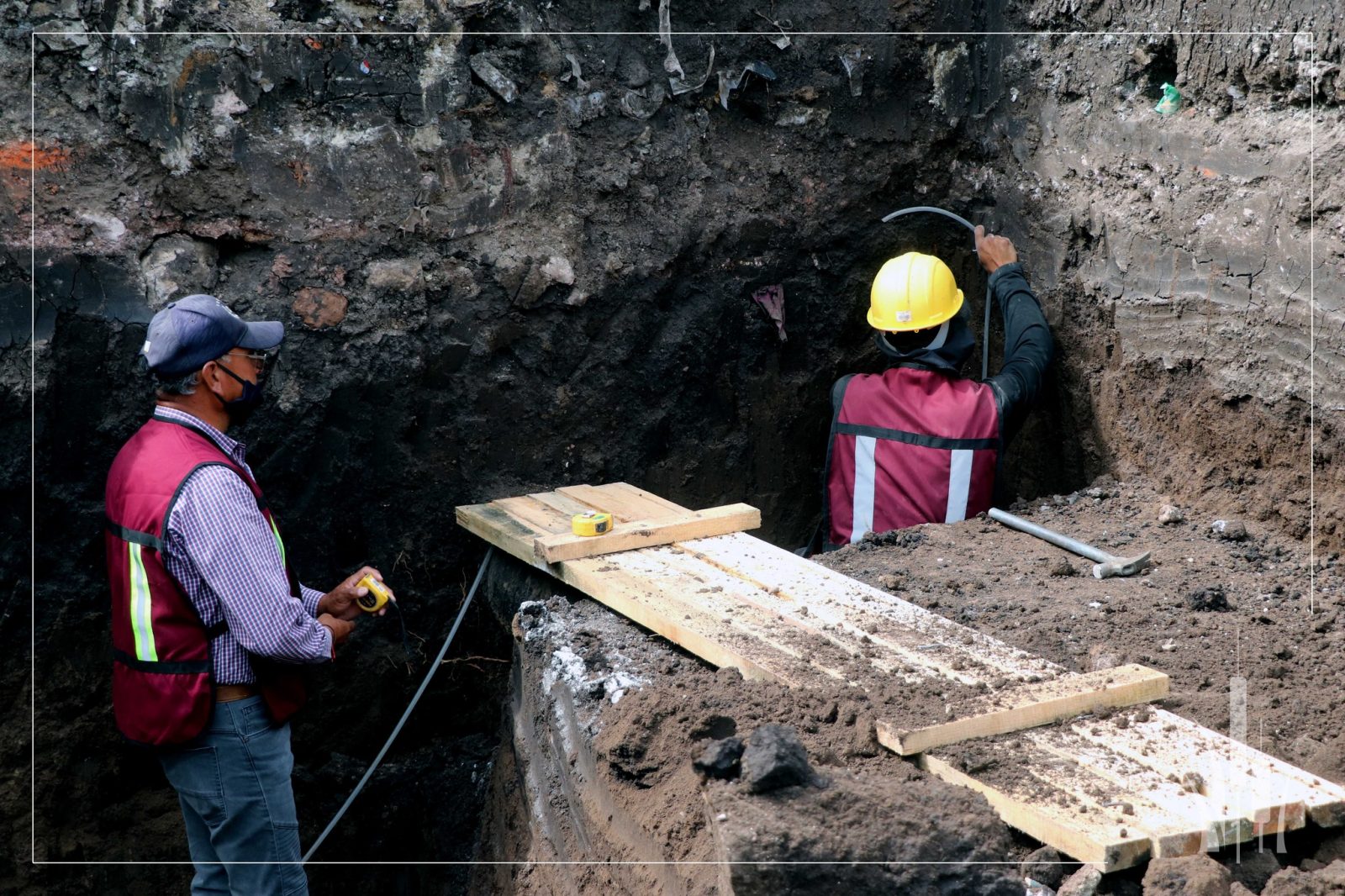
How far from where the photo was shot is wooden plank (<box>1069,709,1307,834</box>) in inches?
79.7

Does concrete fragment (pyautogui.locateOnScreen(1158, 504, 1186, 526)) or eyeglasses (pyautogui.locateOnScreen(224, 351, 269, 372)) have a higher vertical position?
eyeglasses (pyautogui.locateOnScreen(224, 351, 269, 372))

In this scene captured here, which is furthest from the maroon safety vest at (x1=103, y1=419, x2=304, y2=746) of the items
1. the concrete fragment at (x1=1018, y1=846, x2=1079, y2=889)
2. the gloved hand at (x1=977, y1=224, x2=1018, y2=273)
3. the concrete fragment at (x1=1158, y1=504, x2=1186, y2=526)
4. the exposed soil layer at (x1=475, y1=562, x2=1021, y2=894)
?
the gloved hand at (x1=977, y1=224, x2=1018, y2=273)

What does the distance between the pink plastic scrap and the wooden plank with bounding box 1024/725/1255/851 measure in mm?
2371

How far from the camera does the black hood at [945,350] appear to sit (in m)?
4.09

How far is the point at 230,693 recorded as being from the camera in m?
2.78

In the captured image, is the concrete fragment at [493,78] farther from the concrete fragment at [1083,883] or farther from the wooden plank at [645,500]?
the concrete fragment at [1083,883]

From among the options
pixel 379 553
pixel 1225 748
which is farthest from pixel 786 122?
pixel 1225 748

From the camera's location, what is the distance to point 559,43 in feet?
13.0

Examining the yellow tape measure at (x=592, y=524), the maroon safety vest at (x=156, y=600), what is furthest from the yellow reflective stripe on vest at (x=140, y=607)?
the yellow tape measure at (x=592, y=524)

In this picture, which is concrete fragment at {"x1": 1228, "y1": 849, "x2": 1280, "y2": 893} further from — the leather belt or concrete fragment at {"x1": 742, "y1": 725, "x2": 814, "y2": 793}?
the leather belt

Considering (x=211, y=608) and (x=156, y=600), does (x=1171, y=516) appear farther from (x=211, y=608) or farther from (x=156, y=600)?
(x=156, y=600)

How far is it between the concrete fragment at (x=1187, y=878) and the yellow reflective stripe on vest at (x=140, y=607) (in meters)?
2.10

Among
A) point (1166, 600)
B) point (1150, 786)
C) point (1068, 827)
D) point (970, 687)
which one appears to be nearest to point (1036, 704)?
point (970, 687)

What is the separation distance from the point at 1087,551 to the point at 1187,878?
172 centimetres
